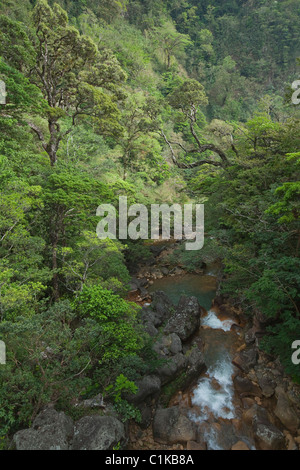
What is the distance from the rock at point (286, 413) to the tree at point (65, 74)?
14.6 m

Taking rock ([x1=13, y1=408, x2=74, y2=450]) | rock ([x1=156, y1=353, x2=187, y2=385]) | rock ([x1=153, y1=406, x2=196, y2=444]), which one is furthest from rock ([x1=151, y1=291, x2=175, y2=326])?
rock ([x1=13, y1=408, x2=74, y2=450])

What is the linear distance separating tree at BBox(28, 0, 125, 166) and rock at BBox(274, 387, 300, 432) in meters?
14.6

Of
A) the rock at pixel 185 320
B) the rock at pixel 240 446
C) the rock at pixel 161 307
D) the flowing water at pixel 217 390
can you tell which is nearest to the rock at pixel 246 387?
the flowing water at pixel 217 390

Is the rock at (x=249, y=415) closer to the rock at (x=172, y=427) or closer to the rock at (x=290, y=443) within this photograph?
the rock at (x=290, y=443)

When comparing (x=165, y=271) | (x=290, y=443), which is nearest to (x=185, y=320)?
(x=290, y=443)

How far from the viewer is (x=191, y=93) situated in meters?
13.8

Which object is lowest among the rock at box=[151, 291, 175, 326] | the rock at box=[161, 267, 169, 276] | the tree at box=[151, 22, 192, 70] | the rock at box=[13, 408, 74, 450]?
the rock at box=[161, 267, 169, 276]

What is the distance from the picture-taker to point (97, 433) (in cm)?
546

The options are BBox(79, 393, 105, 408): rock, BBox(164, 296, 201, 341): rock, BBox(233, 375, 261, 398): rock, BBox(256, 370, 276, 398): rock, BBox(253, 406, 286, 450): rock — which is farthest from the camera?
BBox(164, 296, 201, 341): rock

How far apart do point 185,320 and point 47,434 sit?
731 cm

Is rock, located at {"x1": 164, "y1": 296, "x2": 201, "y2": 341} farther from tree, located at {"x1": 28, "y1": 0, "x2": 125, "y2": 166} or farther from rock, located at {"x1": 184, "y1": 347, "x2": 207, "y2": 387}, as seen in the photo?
tree, located at {"x1": 28, "y1": 0, "x2": 125, "y2": 166}

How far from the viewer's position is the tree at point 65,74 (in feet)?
42.6

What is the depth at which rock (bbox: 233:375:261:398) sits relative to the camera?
27.5 feet

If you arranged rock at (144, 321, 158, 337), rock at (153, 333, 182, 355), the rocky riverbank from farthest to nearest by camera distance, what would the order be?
rock at (144, 321, 158, 337), rock at (153, 333, 182, 355), the rocky riverbank
